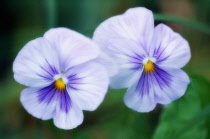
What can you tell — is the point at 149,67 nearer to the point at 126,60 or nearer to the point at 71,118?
the point at 126,60

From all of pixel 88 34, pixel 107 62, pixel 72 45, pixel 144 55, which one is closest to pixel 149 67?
pixel 144 55

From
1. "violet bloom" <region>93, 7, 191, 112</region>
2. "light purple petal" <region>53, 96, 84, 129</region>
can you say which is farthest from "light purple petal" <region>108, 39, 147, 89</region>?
"light purple petal" <region>53, 96, 84, 129</region>

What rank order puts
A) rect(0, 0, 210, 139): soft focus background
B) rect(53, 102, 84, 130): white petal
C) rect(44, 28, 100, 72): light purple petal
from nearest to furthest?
rect(44, 28, 100, 72): light purple petal < rect(53, 102, 84, 130): white petal < rect(0, 0, 210, 139): soft focus background

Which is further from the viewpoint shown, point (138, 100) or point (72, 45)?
point (138, 100)

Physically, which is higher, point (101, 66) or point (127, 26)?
point (127, 26)

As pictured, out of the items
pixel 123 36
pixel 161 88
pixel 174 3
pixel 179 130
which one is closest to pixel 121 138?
pixel 179 130

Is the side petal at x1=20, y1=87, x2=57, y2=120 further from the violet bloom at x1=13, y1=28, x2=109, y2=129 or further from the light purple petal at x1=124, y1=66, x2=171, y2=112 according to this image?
the light purple petal at x1=124, y1=66, x2=171, y2=112

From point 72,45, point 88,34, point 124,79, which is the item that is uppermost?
point 88,34
